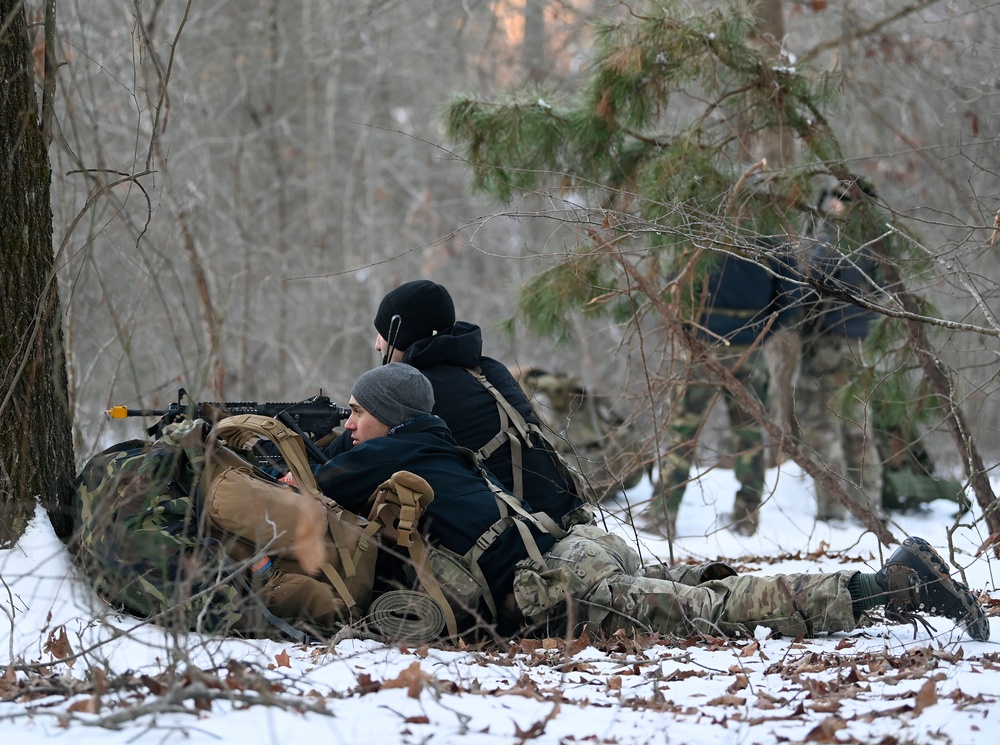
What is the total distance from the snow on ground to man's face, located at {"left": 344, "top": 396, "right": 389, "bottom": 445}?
877 mm

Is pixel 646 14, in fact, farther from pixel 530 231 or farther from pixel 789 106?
pixel 530 231

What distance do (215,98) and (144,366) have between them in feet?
12.7

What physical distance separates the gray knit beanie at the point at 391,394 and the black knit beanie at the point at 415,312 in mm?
669

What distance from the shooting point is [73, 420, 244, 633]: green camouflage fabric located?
330cm

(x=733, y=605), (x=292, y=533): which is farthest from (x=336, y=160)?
(x=733, y=605)

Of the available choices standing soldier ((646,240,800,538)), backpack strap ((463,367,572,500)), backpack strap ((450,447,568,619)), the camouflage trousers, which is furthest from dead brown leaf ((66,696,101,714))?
standing soldier ((646,240,800,538))

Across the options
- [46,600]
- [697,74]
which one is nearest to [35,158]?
[46,600]

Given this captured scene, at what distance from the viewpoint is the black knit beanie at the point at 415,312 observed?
4.66 meters

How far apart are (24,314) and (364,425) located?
1295 millimetres

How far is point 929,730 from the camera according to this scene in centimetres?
243

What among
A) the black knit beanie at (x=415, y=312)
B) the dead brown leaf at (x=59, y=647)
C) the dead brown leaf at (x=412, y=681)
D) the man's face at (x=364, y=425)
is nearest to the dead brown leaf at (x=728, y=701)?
the dead brown leaf at (x=412, y=681)

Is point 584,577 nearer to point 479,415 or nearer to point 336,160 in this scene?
point 479,415

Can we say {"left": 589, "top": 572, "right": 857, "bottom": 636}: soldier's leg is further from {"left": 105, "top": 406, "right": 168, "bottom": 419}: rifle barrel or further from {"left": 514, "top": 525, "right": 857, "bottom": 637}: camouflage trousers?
{"left": 105, "top": 406, "right": 168, "bottom": 419}: rifle barrel

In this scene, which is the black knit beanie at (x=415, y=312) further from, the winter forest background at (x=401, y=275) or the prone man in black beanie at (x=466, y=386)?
the winter forest background at (x=401, y=275)
